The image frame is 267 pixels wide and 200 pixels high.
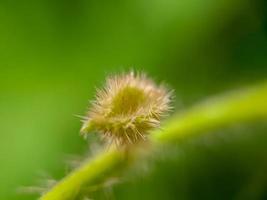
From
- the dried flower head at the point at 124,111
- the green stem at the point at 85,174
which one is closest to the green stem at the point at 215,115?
the green stem at the point at 85,174

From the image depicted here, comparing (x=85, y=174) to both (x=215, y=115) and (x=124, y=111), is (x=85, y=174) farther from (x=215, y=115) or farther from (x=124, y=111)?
(x=215, y=115)

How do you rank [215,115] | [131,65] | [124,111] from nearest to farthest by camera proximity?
[124,111], [215,115], [131,65]

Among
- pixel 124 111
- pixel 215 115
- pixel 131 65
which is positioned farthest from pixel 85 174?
pixel 131 65

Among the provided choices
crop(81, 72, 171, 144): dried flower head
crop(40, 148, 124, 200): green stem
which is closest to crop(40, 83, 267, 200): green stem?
crop(40, 148, 124, 200): green stem

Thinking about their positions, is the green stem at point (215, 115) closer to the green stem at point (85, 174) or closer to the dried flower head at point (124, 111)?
the green stem at point (85, 174)

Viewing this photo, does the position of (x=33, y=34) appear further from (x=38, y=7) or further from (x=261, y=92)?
(x=261, y=92)

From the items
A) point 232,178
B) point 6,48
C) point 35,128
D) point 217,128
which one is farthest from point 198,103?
point 6,48
